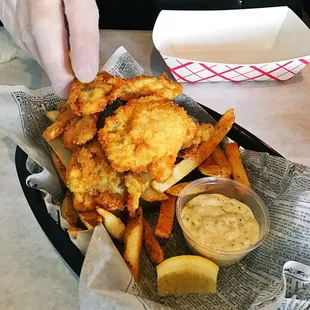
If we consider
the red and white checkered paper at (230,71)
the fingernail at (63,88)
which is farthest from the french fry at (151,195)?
the red and white checkered paper at (230,71)

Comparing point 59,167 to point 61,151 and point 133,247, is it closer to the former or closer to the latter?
point 61,151

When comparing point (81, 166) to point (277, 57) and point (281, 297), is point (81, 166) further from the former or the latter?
point (277, 57)

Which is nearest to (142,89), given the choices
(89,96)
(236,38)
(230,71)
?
(89,96)

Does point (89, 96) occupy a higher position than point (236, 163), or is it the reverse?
point (89, 96)

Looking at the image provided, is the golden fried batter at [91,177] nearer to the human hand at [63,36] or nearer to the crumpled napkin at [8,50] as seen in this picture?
the human hand at [63,36]

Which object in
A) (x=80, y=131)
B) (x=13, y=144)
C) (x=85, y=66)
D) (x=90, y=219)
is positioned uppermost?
(x=85, y=66)

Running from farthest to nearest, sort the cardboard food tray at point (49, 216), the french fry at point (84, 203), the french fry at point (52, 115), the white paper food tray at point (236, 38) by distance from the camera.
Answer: the white paper food tray at point (236, 38) < the french fry at point (52, 115) < the french fry at point (84, 203) < the cardboard food tray at point (49, 216)
